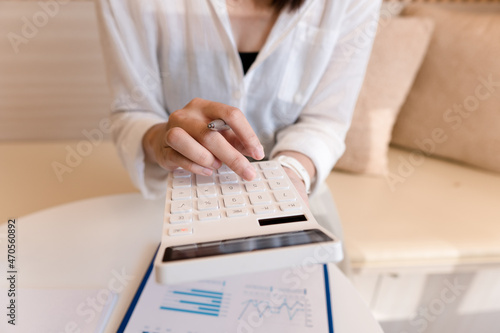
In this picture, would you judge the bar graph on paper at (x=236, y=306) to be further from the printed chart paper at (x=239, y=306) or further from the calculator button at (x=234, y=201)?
the calculator button at (x=234, y=201)

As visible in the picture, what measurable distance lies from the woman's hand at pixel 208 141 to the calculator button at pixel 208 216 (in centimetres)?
6

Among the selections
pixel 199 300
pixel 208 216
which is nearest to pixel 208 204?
pixel 208 216

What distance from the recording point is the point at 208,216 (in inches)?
13.3

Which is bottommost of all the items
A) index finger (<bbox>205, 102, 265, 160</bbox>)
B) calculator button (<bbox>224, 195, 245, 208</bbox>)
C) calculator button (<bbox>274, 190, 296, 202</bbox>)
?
calculator button (<bbox>224, 195, 245, 208</bbox>)

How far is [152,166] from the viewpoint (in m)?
0.59

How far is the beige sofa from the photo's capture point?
729mm

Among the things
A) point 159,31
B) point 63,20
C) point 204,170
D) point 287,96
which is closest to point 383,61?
point 287,96

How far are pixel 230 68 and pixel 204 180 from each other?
273 millimetres

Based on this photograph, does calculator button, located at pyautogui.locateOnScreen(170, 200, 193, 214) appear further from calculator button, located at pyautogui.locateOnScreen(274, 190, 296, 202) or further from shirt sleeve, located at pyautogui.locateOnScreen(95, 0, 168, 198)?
shirt sleeve, located at pyautogui.locateOnScreen(95, 0, 168, 198)

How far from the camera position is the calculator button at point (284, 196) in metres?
0.36

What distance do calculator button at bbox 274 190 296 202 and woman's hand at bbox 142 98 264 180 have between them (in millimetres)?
35

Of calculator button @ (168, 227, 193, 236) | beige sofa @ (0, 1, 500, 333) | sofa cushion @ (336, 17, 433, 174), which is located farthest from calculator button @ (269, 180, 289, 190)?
sofa cushion @ (336, 17, 433, 174)

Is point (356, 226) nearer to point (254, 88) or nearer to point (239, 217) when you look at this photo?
point (254, 88)

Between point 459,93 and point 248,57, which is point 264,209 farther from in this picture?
point 459,93
